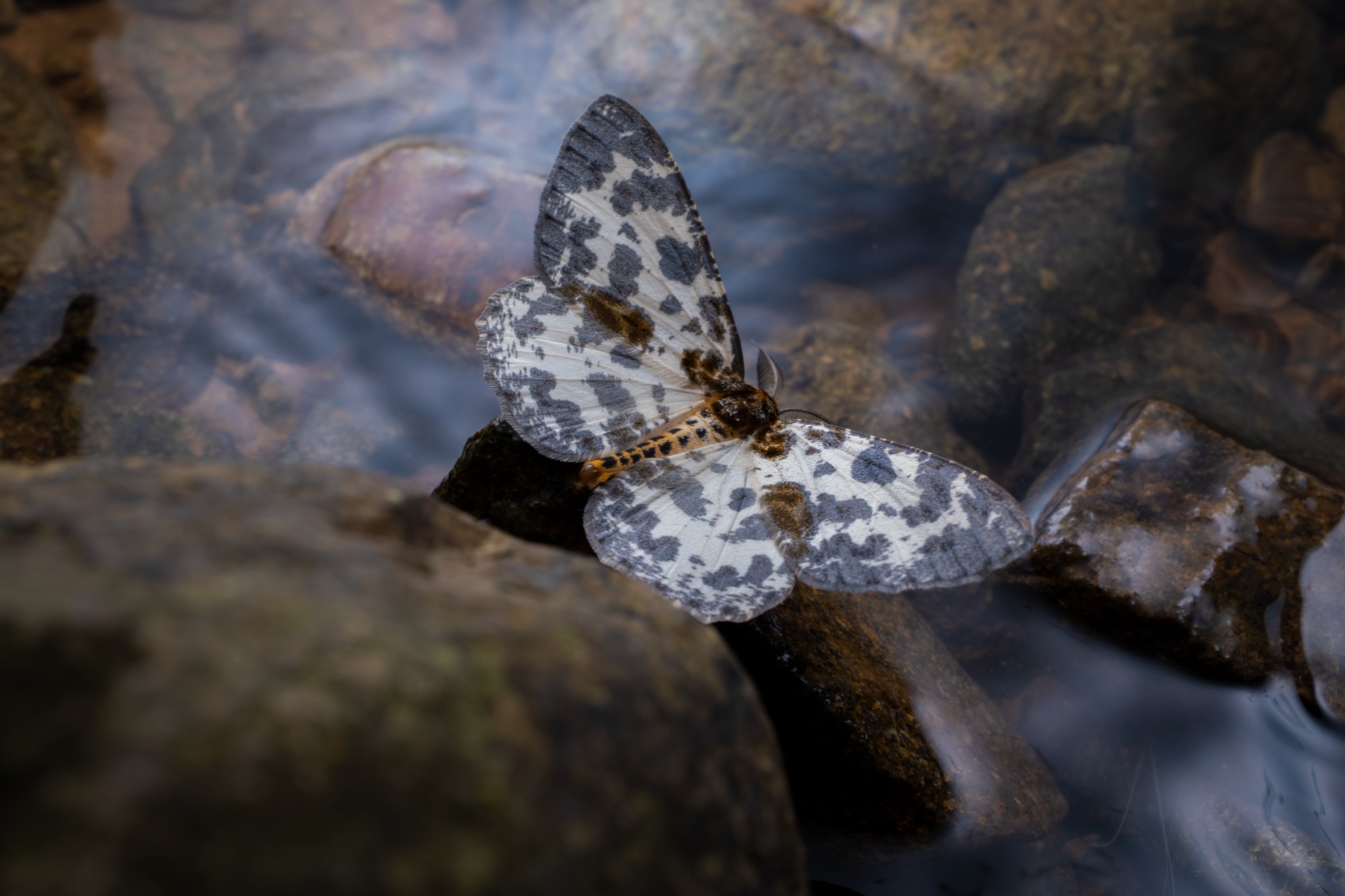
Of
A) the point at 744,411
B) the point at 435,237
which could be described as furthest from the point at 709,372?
the point at 435,237

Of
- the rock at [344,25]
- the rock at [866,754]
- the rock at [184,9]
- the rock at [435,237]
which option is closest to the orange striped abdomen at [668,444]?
the rock at [866,754]

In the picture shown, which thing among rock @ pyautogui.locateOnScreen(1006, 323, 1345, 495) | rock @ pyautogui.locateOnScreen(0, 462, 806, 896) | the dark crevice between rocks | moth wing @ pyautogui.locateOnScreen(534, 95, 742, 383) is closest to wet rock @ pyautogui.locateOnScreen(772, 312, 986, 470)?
rock @ pyautogui.locateOnScreen(1006, 323, 1345, 495)

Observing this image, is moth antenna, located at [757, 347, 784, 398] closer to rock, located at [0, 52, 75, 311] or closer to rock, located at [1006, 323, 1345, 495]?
rock, located at [1006, 323, 1345, 495]

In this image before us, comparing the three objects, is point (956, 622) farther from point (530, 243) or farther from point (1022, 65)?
point (1022, 65)

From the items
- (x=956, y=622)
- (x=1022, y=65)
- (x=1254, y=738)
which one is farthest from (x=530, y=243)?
(x=1254, y=738)

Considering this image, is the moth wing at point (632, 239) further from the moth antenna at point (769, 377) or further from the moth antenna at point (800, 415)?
the moth antenna at point (800, 415)
